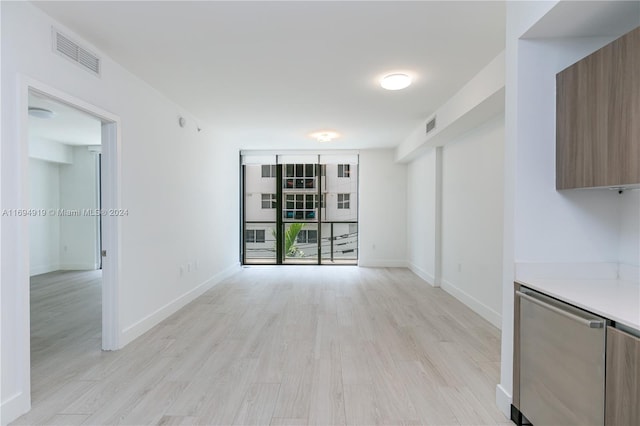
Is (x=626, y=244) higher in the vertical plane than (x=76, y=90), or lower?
lower

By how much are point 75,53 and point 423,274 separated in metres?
5.70

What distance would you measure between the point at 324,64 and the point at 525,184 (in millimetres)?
1929

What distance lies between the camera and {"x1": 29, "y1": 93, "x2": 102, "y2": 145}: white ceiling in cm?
423

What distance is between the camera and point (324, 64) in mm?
2881

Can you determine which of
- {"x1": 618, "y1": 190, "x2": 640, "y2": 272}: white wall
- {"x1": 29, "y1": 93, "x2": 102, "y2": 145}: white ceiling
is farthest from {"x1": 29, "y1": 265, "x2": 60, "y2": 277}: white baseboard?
{"x1": 618, "y1": 190, "x2": 640, "y2": 272}: white wall

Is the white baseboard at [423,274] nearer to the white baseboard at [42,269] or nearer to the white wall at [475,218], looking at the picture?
the white wall at [475,218]

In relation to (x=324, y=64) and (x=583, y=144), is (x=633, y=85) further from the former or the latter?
(x=324, y=64)

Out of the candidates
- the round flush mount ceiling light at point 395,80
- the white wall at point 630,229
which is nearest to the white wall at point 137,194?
the round flush mount ceiling light at point 395,80

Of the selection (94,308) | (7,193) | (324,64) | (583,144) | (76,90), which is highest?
(324,64)

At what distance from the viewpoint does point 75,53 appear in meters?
2.44

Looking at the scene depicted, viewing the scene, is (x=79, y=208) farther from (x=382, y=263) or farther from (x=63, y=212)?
(x=382, y=263)

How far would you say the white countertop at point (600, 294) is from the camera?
51.1 inches

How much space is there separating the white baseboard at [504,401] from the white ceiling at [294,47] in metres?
2.48

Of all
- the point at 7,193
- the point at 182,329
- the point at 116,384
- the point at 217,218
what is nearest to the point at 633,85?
the point at 7,193
